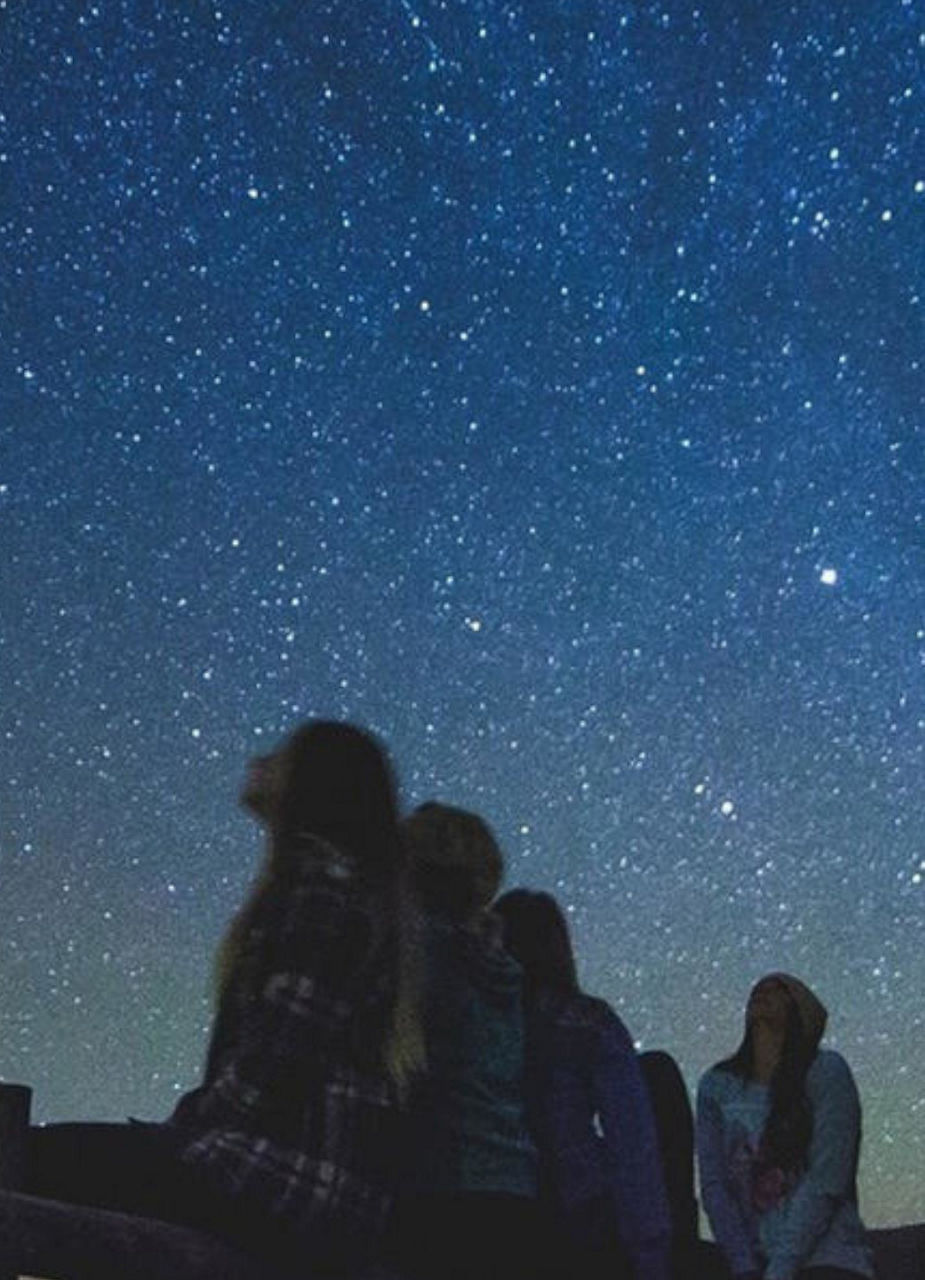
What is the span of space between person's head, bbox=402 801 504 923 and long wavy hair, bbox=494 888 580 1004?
21.6 inches

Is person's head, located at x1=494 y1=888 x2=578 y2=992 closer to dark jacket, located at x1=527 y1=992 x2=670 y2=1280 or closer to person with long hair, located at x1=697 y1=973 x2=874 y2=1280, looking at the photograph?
dark jacket, located at x1=527 y1=992 x2=670 y2=1280

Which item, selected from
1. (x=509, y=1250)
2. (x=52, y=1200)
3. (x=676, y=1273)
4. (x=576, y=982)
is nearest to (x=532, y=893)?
(x=576, y=982)

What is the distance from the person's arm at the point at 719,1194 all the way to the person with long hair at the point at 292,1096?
239 centimetres

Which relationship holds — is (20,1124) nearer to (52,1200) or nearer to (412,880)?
(52,1200)

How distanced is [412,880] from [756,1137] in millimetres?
2429

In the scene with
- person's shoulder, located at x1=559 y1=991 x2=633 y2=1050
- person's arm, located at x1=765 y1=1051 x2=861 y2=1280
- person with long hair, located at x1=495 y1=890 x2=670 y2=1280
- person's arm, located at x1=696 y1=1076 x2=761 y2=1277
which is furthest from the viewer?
person's arm, located at x1=696 y1=1076 x2=761 y2=1277

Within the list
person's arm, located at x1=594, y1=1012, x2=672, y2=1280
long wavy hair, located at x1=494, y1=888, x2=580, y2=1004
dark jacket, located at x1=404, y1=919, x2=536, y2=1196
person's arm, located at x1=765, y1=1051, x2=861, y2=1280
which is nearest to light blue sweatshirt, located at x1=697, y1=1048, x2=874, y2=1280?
person's arm, located at x1=765, y1=1051, x2=861, y2=1280

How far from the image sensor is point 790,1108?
518 cm

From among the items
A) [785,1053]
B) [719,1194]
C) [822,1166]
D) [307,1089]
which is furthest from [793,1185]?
[307,1089]

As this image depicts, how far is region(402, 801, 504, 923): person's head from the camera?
3770 millimetres

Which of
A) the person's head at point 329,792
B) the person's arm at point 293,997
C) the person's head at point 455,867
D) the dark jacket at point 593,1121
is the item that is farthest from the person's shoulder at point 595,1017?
the person's arm at point 293,997

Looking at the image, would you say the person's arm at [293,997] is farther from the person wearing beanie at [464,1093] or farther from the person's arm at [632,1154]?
the person's arm at [632,1154]

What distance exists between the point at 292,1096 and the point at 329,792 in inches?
22.2

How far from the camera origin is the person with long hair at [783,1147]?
4.96 metres
